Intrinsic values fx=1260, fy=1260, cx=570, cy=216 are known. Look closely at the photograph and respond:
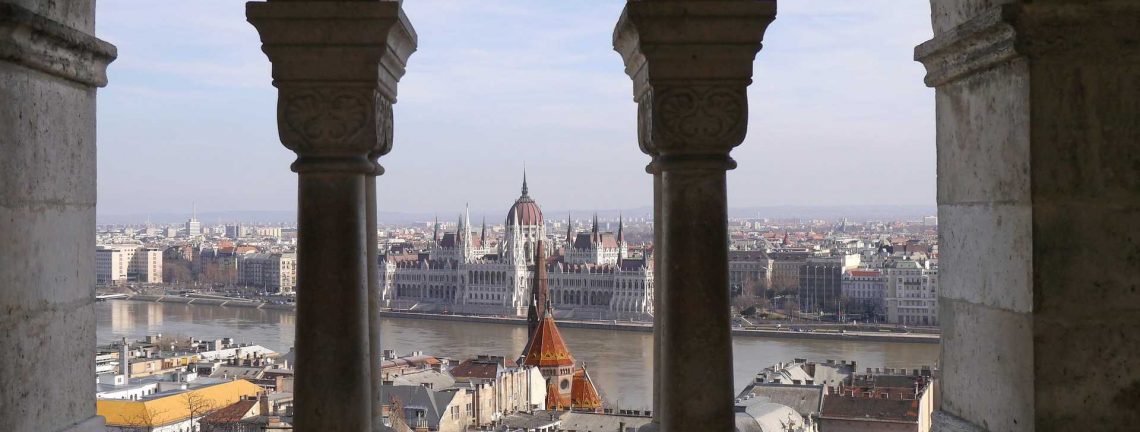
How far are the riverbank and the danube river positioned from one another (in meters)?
0.30

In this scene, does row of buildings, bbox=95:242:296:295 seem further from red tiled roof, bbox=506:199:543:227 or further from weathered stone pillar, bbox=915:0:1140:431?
weathered stone pillar, bbox=915:0:1140:431

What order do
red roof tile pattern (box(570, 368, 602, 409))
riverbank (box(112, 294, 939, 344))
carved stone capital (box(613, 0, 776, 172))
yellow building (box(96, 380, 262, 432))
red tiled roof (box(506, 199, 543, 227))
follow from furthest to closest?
red tiled roof (box(506, 199, 543, 227)) < riverbank (box(112, 294, 939, 344)) < red roof tile pattern (box(570, 368, 602, 409)) < yellow building (box(96, 380, 262, 432)) < carved stone capital (box(613, 0, 776, 172))

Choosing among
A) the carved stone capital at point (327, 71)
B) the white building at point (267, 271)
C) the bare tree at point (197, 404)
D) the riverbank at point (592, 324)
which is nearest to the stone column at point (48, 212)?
the carved stone capital at point (327, 71)

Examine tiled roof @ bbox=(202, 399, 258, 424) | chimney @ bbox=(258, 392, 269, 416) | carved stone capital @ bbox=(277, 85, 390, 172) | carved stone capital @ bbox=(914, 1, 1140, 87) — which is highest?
carved stone capital @ bbox=(914, 1, 1140, 87)

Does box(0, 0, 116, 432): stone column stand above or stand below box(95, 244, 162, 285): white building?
above

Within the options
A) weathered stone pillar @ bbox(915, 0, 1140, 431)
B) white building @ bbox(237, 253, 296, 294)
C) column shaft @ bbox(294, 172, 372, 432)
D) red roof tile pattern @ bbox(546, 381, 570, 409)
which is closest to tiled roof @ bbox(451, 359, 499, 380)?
red roof tile pattern @ bbox(546, 381, 570, 409)

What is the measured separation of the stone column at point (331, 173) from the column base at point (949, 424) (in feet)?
3.86

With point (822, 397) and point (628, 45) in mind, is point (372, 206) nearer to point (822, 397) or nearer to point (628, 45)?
point (628, 45)

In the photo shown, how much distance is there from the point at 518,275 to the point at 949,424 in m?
57.3

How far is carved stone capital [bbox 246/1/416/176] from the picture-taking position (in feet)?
8.41

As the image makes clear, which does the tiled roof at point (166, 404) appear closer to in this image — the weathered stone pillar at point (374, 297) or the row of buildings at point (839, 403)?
the row of buildings at point (839, 403)

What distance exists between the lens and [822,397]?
2223 centimetres

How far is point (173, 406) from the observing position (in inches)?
795

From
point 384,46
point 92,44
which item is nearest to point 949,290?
point 384,46
